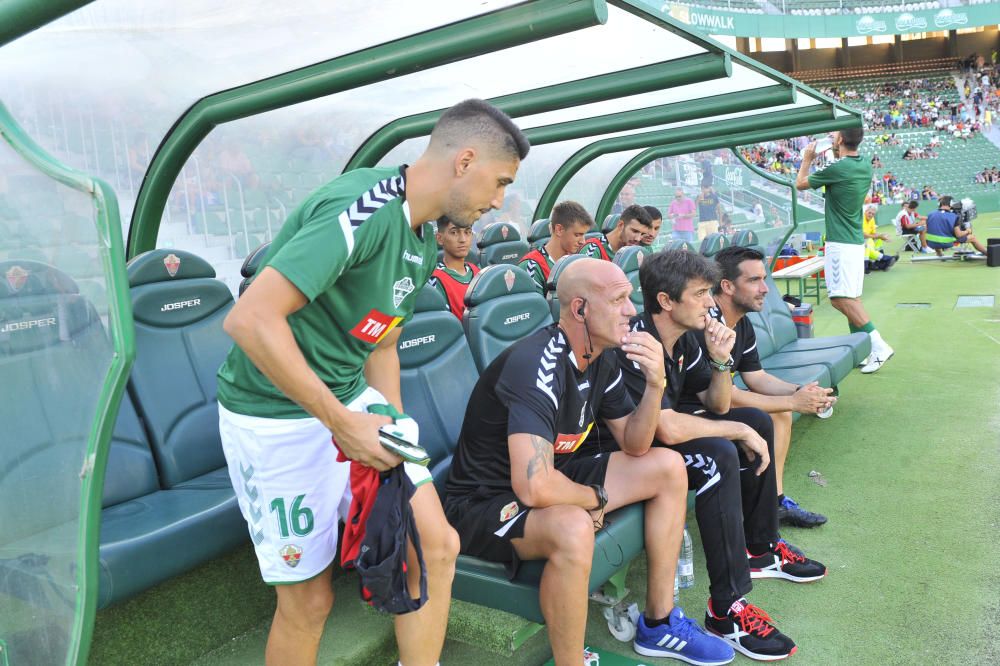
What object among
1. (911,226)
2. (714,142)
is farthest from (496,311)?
(911,226)

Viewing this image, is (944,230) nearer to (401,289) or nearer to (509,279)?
(509,279)

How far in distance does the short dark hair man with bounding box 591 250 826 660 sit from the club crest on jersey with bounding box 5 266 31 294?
1906 mm

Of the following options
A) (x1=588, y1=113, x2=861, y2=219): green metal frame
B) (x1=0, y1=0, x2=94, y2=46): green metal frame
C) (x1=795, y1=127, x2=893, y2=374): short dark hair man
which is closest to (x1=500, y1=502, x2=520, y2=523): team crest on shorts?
(x1=0, y1=0, x2=94, y2=46): green metal frame

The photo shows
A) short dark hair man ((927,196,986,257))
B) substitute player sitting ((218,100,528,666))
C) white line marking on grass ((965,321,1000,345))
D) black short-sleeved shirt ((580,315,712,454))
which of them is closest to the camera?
substitute player sitting ((218,100,528,666))

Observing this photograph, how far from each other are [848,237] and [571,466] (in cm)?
442

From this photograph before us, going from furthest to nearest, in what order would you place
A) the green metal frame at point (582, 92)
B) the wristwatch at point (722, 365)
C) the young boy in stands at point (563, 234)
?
the young boy in stands at point (563, 234) < the green metal frame at point (582, 92) < the wristwatch at point (722, 365)

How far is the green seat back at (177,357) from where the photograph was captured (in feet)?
8.78

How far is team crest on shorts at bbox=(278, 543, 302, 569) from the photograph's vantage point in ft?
5.68

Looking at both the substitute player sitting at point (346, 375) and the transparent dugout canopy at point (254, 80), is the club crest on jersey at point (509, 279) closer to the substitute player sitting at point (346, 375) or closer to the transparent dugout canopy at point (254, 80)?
the transparent dugout canopy at point (254, 80)

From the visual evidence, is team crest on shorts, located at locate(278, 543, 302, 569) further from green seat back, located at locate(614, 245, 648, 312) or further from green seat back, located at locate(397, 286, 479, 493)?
green seat back, located at locate(614, 245, 648, 312)

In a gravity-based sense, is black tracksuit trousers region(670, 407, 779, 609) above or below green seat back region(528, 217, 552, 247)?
below

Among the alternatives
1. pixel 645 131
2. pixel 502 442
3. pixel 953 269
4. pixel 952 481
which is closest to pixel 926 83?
pixel 953 269

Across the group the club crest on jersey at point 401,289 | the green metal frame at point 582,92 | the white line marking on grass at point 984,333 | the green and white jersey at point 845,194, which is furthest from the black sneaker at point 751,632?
the white line marking on grass at point 984,333

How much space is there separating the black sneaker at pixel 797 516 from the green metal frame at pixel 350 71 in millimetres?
2238
